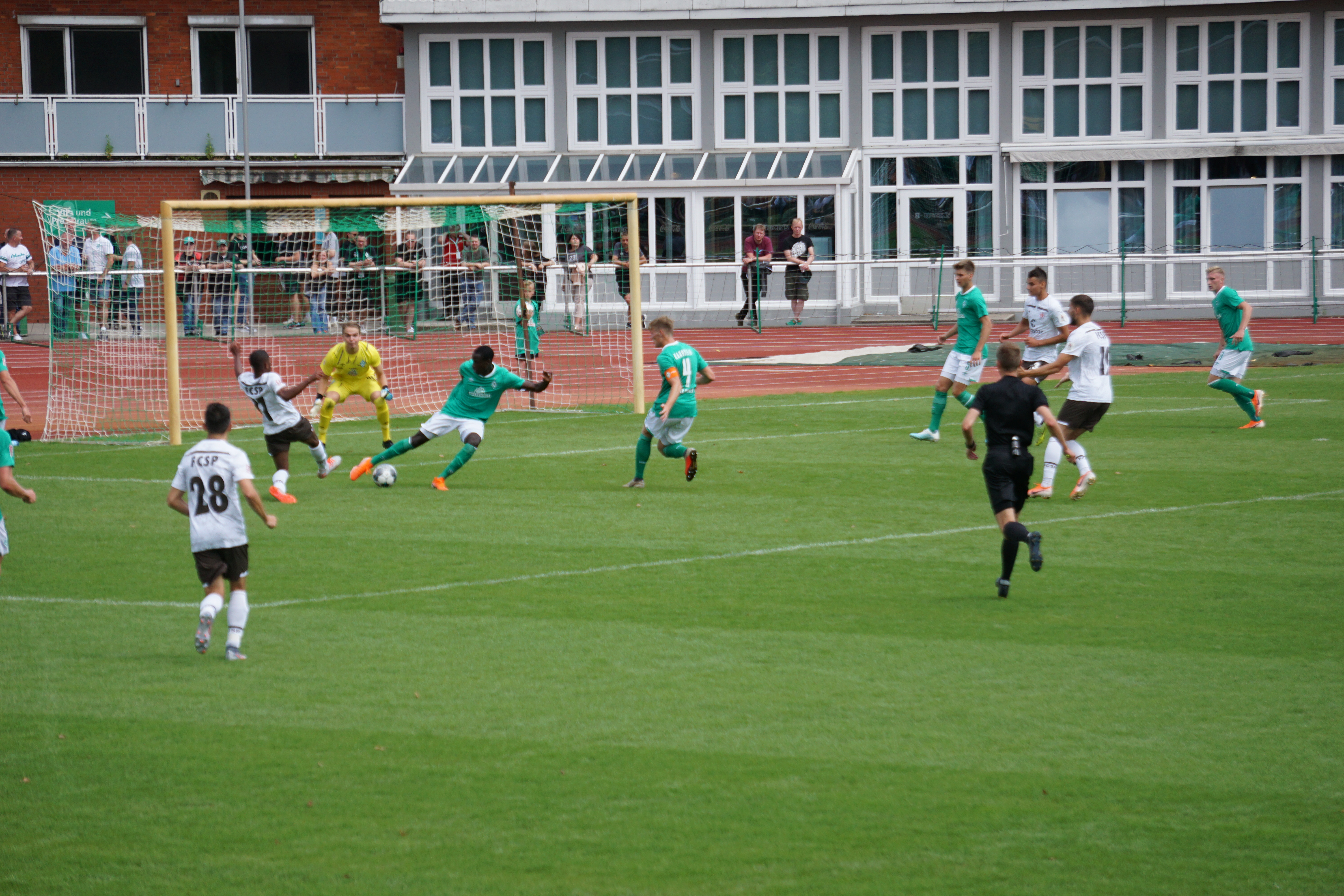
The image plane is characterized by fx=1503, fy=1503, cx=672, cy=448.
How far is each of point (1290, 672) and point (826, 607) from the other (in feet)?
9.04

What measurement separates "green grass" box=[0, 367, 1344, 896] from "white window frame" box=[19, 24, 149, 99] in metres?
25.7

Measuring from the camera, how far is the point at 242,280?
25.5 meters

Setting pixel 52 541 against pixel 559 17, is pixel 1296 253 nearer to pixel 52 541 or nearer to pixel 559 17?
pixel 559 17

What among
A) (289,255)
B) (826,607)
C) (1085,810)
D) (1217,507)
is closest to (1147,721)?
(1085,810)

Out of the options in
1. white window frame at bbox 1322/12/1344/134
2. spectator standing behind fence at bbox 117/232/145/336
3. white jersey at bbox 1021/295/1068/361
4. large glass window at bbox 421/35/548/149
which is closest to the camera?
white jersey at bbox 1021/295/1068/361

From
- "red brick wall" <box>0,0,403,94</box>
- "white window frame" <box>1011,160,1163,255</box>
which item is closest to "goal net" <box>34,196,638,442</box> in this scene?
"red brick wall" <box>0,0,403,94</box>

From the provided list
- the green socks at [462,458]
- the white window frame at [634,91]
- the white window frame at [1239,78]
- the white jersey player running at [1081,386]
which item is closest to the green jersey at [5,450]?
the green socks at [462,458]

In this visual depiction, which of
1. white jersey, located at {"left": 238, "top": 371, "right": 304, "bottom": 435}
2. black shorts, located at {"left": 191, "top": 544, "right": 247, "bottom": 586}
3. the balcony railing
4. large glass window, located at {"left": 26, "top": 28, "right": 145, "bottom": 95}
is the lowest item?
black shorts, located at {"left": 191, "top": 544, "right": 247, "bottom": 586}

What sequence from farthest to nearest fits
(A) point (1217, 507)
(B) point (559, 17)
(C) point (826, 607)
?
(B) point (559, 17), (A) point (1217, 507), (C) point (826, 607)

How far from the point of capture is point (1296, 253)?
1308 inches

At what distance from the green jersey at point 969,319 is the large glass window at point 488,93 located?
21.1 meters

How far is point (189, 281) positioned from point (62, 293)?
340 centimetres

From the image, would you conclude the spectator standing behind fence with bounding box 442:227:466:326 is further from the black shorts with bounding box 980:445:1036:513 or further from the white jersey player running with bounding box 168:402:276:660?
the white jersey player running with bounding box 168:402:276:660

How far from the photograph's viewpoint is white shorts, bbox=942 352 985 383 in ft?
55.8
